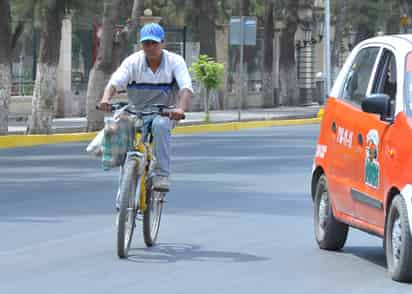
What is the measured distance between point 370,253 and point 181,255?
1.57 metres

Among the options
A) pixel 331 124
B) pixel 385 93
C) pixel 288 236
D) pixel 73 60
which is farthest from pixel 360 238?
pixel 73 60

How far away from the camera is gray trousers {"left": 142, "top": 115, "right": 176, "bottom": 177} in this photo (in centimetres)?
1132

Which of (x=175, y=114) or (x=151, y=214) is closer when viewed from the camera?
(x=175, y=114)

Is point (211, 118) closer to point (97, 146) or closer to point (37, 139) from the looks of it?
point (37, 139)

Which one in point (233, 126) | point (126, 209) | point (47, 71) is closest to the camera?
point (126, 209)

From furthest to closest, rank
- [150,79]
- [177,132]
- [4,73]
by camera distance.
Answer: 1. [177,132]
2. [4,73]
3. [150,79]

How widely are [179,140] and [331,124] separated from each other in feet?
Answer: 70.1

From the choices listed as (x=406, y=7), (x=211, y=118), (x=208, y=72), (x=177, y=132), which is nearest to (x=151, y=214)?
(x=177, y=132)

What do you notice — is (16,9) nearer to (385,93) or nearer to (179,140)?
(179,140)

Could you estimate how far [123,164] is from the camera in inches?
444

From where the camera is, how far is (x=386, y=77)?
1079 cm

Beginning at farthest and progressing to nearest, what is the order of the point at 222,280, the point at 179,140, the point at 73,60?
1. the point at 73,60
2. the point at 179,140
3. the point at 222,280

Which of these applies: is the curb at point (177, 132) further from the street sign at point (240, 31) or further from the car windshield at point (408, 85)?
the car windshield at point (408, 85)

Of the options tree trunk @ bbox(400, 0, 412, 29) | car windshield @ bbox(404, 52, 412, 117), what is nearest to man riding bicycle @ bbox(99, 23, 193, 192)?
car windshield @ bbox(404, 52, 412, 117)
